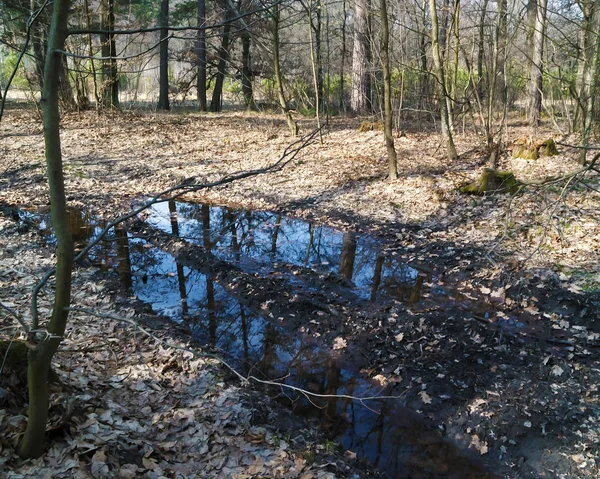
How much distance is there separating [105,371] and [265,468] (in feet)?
6.69

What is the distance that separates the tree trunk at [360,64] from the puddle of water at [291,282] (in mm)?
8603

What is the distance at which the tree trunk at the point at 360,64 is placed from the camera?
57.6ft

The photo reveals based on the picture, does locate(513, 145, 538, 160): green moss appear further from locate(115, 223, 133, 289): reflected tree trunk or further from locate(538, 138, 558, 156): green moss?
locate(115, 223, 133, 289): reflected tree trunk

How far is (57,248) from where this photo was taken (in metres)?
2.62

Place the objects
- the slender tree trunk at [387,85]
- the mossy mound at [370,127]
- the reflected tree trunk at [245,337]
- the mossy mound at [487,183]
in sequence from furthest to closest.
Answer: the mossy mound at [370,127]
the mossy mound at [487,183]
the slender tree trunk at [387,85]
the reflected tree trunk at [245,337]

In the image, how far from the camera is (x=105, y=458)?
10.7 feet

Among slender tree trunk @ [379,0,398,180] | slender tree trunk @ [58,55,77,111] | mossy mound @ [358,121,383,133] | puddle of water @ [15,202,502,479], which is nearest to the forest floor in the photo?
puddle of water @ [15,202,502,479]

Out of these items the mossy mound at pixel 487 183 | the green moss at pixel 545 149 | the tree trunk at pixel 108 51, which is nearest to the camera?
the mossy mound at pixel 487 183

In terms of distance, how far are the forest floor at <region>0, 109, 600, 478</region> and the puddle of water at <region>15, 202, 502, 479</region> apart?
0.13m

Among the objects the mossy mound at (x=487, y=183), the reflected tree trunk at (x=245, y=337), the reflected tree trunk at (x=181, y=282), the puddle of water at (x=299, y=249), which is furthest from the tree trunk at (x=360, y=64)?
the reflected tree trunk at (x=245, y=337)

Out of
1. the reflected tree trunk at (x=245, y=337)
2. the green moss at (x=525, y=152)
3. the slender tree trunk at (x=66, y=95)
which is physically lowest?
the reflected tree trunk at (x=245, y=337)

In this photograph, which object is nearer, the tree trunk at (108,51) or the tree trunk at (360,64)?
the tree trunk at (360,64)

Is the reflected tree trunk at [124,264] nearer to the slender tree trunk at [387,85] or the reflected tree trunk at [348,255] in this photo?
the reflected tree trunk at [348,255]

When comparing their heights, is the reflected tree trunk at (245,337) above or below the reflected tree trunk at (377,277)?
below
